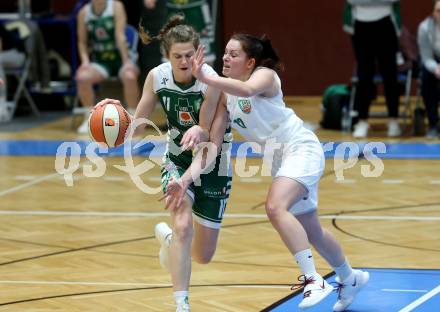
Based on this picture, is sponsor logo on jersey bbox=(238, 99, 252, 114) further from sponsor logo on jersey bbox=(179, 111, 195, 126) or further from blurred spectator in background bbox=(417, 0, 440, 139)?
blurred spectator in background bbox=(417, 0, 440, 139)

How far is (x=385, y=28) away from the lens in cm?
1224

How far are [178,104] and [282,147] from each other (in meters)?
0.61

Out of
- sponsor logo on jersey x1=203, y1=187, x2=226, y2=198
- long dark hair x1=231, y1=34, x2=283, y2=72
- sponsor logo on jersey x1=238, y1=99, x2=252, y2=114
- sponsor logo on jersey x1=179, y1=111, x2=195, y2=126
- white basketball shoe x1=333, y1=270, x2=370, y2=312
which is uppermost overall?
long dark hair x1=231, y1=34, x2=283, y2=72

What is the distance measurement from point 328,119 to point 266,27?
3.34 m

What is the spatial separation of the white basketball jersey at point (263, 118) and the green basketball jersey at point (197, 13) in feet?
23.5

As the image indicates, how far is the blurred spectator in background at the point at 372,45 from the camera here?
12.2m

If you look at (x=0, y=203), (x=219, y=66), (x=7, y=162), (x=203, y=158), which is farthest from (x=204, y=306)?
(x=219, y=66)

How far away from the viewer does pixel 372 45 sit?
40.5 feet

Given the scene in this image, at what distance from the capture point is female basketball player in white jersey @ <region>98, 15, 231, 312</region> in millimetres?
5680

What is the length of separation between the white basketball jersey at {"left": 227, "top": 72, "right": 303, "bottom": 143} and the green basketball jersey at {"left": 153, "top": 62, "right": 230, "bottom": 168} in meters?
0.19

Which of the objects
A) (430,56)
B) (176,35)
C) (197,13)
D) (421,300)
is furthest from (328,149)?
(176,35)

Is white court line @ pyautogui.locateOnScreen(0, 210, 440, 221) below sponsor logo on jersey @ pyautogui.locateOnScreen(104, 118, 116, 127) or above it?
below

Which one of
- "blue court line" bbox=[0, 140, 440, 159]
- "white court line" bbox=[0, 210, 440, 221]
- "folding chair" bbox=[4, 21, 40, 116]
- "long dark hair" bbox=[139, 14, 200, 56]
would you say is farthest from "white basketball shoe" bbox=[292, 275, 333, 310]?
"folding chair" bbox=[4, 21, 40, 116]

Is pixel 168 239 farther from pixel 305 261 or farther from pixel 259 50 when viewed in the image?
pixel 259 50
